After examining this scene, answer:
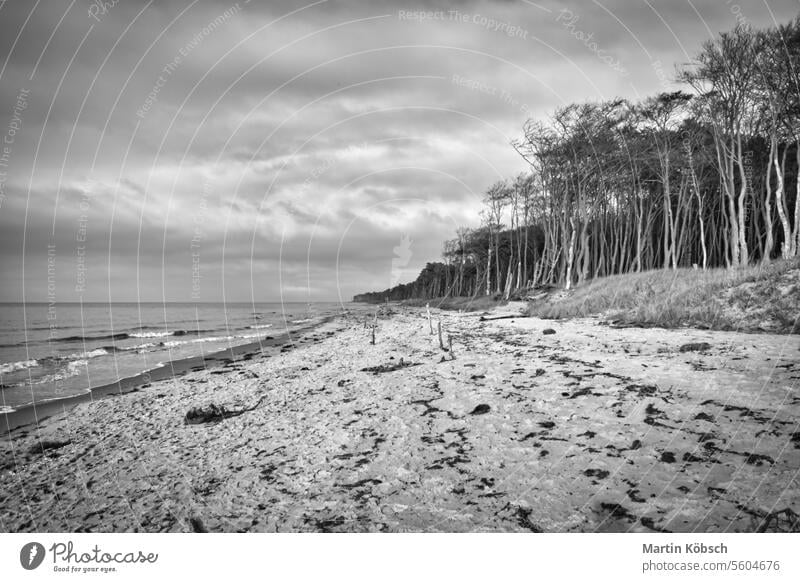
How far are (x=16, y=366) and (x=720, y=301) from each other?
A: 111 ft

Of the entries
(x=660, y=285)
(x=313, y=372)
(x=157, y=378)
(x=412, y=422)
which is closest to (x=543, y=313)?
(x=660, y=285)

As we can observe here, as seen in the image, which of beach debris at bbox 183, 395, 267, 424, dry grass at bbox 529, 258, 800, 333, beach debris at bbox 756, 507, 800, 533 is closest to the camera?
beach debris at bbox 756, 507, 800, 533

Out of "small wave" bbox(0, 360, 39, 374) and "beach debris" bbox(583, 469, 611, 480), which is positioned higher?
"beach debris" bbox(583, 469, 611, 480)

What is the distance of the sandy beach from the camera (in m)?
3.20

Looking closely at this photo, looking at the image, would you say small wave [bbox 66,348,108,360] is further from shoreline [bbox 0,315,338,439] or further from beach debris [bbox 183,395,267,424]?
beach debris [bbox 183,395,267,424]

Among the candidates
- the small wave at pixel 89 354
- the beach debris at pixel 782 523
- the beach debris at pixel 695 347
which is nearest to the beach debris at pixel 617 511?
the beach debris at pixel 782 523

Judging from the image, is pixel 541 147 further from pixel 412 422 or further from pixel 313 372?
pixel 412 422

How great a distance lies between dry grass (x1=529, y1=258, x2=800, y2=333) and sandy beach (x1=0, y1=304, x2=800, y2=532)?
1376 millimetres

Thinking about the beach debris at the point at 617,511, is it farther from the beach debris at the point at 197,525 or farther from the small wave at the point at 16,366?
the small wave at the point at 16,366

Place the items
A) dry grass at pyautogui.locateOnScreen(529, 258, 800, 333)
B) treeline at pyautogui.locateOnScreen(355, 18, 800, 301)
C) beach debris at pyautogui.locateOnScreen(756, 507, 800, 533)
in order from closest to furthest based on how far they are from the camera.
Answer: beach debris at pyautogui.locateOnScreen(756, 507, 800, 533) → dry grass at pyautogui.locateOnScreen(529, 258, 800, 333) → treeline at pyautogui.locateOnScreen(355, 18, 800, 301)

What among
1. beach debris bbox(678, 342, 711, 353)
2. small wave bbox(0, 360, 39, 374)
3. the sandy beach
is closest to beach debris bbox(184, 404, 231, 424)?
the sandy beach

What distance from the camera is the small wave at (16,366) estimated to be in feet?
57.9

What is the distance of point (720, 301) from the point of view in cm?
1171
